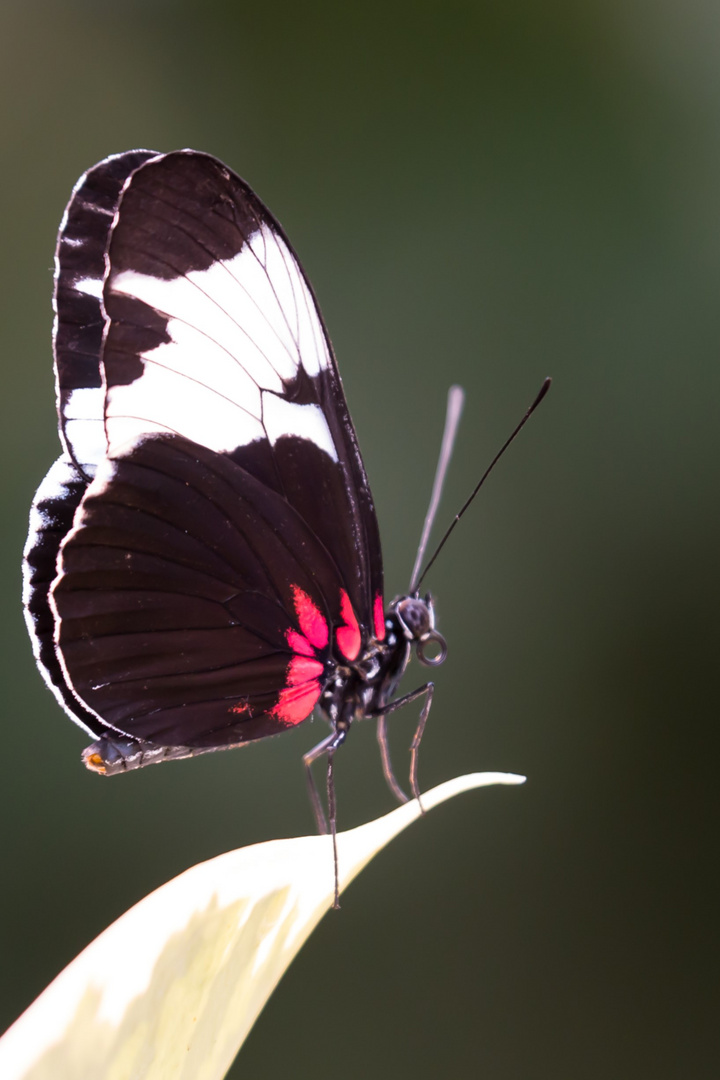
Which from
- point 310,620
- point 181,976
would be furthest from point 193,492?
point 181,976

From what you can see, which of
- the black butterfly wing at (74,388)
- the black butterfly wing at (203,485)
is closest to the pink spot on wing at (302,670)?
the black butterfly wing at (203,485)

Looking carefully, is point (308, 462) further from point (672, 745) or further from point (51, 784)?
point (672, 745)

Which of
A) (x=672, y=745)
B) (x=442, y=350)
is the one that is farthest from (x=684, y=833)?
(x=442, y=350)

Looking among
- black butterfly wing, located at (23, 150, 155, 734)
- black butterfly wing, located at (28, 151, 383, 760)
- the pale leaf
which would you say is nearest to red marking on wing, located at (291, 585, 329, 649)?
black butterfly wing, located at (28, 151, 383, 760)

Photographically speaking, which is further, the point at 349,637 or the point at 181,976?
the point at 349,637

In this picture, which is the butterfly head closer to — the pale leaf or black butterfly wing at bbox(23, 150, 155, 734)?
black butterfly wing at bbox(23, 150, 155, 734)

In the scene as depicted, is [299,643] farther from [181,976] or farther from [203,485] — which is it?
[181,976]
